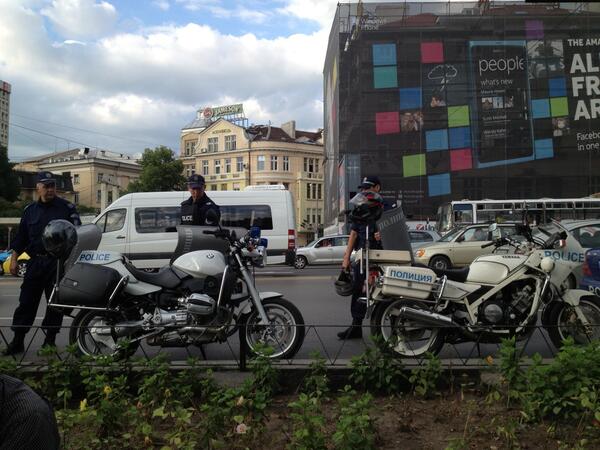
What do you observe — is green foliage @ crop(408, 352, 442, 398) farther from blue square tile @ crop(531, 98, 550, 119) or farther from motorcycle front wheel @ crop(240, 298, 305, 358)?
blue square tile @ crop(531, 98, 550, 119)

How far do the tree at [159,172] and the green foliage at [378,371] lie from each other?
180ft

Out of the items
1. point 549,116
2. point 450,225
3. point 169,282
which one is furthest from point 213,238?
point 549,116

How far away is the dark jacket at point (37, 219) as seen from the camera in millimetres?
5688

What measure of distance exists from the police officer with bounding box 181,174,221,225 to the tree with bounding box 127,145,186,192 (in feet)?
170

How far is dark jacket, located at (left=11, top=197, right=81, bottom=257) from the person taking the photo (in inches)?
224

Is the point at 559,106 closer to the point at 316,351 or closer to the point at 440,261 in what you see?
the point at 440,261

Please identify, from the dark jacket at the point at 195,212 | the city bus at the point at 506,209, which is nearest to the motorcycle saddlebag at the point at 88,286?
the dark jacket at the point at 195,212

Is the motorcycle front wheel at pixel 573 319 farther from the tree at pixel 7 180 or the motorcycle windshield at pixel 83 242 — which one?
the tree at pixel 7 180

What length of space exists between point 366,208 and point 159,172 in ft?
176

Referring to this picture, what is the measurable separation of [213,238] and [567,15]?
42318 millimetres

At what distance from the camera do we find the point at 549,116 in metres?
39.5

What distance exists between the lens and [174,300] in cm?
506

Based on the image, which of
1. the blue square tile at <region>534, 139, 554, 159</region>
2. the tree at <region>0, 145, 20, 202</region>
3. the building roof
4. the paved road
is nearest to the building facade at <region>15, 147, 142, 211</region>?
the building roof

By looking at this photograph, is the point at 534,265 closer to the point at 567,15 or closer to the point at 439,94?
the point at 439,94
